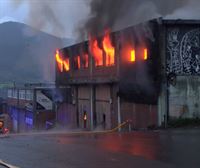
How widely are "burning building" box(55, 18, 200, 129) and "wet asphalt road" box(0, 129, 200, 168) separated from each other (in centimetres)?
529

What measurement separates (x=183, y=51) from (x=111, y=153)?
12.2 meters

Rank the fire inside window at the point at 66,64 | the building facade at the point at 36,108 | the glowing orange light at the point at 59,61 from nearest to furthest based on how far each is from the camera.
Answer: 1. the fire inside window at the point at 66,64
2. the glowing orange light at the point at 59,61
3. the building facade at the point at 36,108

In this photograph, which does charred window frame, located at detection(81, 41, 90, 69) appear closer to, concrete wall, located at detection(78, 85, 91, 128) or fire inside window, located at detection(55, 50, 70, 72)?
concrete wall, located at detection(78, 85, 91, 128)

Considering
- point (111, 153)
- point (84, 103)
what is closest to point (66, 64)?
point (84, 103)

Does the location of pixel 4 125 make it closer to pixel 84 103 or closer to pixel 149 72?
pixel 84 103

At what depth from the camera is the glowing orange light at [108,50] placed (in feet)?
103

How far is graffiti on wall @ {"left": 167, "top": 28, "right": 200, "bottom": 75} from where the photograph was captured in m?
25.6

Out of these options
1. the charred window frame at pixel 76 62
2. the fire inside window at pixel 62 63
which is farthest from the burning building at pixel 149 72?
the fire inside window at pixel 62 63

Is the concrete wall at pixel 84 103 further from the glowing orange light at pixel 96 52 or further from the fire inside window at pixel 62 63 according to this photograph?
the fire inside window at pixel 62 63

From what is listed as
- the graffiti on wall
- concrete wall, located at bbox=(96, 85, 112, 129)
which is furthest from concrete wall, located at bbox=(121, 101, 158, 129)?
concrete wall, located at bbox=(96, 85, 112, 129)

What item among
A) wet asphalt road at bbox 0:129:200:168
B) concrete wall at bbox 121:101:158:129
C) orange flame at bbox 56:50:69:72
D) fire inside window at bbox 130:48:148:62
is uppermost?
orange flame at bbox 56:50:69:72

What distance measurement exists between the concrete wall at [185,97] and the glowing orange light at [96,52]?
9.32m

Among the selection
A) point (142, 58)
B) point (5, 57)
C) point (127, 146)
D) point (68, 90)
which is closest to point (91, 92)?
point (68, 90)

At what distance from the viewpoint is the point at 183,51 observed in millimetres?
25734
